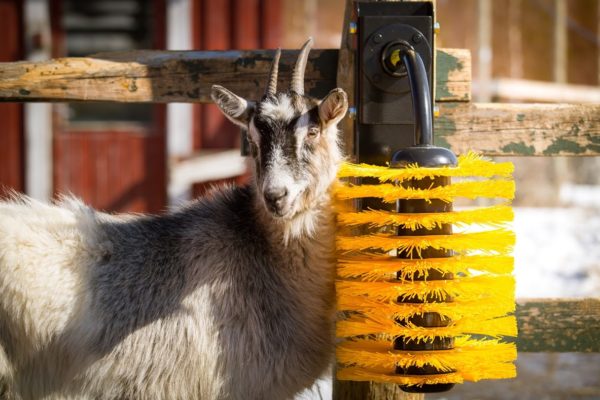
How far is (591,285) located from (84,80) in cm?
565

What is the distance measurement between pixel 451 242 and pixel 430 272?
0.14 m

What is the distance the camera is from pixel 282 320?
9.78ft

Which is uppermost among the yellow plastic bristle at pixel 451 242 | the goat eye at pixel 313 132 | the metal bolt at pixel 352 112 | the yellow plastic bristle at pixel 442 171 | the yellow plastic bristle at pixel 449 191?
the metal bolt at pixel 352 112

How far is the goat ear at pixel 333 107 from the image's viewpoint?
275 centimetres

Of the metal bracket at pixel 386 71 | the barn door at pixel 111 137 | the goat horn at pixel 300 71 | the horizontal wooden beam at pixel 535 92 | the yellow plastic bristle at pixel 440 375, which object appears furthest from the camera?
the horizontal wooden beam at pixel 535 92

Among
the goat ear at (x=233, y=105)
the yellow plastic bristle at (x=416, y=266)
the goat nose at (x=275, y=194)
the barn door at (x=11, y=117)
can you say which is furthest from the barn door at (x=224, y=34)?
the yellow plastic bristle at (x=416, y=266)

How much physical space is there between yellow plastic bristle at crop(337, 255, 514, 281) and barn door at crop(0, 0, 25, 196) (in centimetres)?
676

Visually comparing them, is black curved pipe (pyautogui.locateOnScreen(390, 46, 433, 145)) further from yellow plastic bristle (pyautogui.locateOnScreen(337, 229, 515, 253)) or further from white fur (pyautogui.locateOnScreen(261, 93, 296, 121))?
white fur (pyautogui.locateOnScreen(261, 93, 296, 121))

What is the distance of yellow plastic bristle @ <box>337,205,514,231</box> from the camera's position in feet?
7.94

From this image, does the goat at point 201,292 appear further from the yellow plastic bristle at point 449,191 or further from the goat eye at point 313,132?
the yellow plastic bristle at point 449,191

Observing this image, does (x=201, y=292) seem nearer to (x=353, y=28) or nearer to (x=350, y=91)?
(x=350, y=91)

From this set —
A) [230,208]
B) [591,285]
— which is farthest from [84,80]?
[591,285]

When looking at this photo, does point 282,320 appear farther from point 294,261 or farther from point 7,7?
point 7,7

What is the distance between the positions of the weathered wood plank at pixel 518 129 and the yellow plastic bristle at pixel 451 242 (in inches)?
26.0
